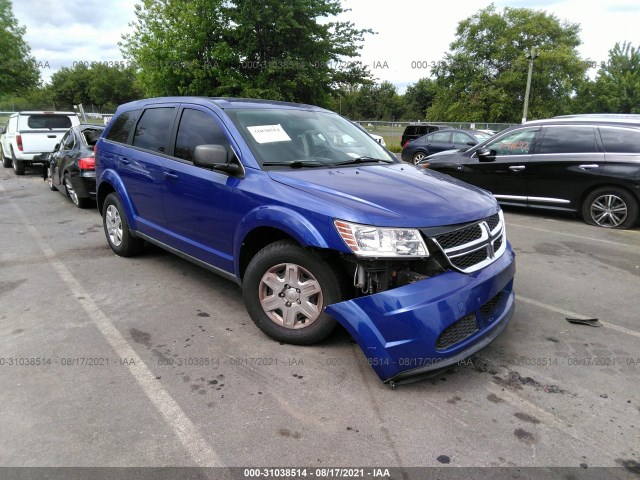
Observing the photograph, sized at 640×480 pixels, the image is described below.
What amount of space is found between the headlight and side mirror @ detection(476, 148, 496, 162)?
627 centimetres

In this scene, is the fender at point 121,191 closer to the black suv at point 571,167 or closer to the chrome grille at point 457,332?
the chrome grille at point 457,332

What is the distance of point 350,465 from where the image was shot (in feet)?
7.64

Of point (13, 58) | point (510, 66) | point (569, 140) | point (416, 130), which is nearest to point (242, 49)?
→ point (416, 130)

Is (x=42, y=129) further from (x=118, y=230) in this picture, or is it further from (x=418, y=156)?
(x=418, y=156)

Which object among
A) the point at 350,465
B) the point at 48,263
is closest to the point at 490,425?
the point at 350,465

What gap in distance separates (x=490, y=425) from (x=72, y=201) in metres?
9.33

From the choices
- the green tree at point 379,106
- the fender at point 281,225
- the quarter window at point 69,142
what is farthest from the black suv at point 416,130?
the green tree at point 379,106

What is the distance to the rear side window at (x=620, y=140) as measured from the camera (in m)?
7.16

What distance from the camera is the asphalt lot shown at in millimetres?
2418

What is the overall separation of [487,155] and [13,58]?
37910 mm

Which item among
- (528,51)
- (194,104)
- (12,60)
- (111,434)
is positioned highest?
(528,51)

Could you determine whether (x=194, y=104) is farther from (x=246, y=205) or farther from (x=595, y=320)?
(x=595, y=320)

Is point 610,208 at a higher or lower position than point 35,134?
lower

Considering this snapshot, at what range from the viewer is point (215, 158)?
3.57 meters
